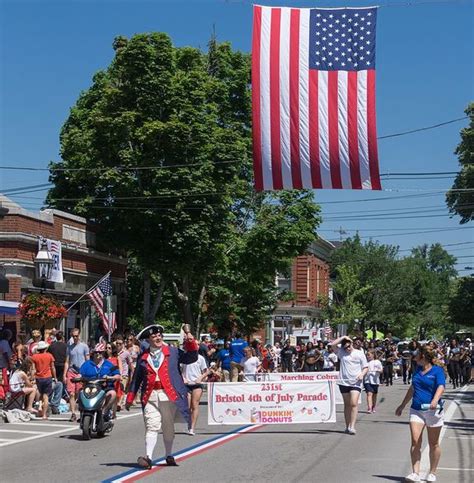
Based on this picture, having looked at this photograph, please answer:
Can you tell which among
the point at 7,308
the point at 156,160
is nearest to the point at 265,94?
the point at 7,308

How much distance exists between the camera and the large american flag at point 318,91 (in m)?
18.3

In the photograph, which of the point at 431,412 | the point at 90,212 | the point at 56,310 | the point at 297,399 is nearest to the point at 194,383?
the point at 297,399

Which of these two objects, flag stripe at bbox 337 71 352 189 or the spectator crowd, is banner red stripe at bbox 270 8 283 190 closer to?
flag stripe at bbox 337 71 352 189

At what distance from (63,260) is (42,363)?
43.9 ft

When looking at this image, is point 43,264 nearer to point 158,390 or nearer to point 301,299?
point 158,390

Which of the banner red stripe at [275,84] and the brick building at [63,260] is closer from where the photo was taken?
the banner red stripe at [275,84]

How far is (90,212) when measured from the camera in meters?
37.2

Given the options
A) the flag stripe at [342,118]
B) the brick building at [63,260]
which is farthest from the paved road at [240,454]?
the brick building at [63,260]

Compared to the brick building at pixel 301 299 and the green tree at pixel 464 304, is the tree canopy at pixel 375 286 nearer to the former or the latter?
the brick building at pixel 301 299

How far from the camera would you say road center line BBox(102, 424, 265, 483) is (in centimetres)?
1130

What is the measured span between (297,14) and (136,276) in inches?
1200

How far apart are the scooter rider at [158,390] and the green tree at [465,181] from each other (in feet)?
159

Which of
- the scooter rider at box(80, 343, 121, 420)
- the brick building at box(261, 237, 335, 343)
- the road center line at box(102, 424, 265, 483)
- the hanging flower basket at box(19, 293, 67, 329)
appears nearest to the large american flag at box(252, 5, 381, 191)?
the road center line at box(102, 424, 265, 483)

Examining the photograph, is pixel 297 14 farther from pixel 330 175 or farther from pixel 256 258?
pixel 256 258
